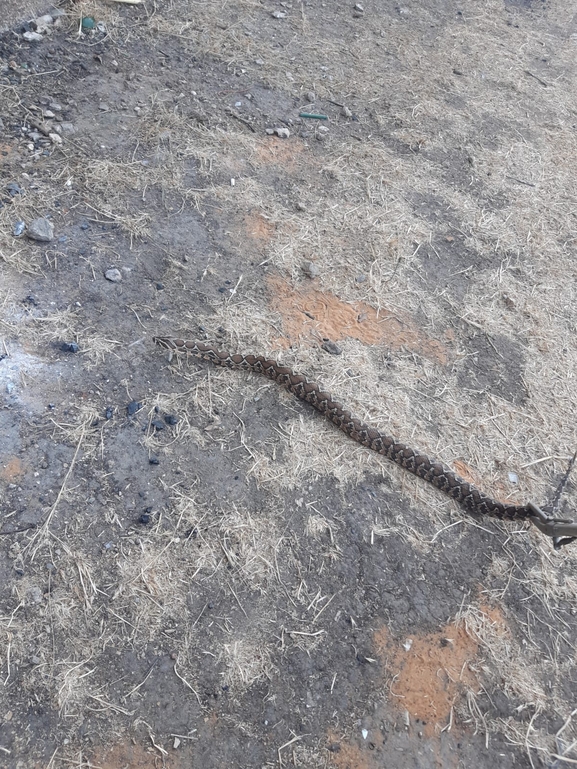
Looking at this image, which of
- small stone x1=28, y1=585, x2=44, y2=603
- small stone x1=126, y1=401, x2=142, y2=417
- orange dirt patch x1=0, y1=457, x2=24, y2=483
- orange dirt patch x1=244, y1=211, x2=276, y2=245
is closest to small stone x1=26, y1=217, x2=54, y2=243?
orange dirt patch x1=244, y1=211, x2=276, y2=245

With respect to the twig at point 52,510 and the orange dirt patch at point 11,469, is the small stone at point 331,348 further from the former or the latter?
the orange dirt patch at point 11,469

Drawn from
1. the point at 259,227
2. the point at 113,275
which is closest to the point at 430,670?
the point at 113,275

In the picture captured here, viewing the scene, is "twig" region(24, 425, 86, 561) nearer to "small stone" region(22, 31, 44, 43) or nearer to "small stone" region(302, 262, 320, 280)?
"small stone" region(302, 262, 320, 280)

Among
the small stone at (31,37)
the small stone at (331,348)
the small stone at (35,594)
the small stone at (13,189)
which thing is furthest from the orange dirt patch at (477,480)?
the small stone at (31,37)

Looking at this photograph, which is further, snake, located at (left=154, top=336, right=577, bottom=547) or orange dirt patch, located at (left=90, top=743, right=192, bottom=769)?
snake, located at (left=154, top=336, right=577, bottom=547)

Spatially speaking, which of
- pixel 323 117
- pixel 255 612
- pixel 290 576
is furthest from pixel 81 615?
Answer: pixel 323 117

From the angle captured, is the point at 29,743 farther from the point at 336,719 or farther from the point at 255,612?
the point at 336,719

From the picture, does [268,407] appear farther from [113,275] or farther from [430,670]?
[430,670]
